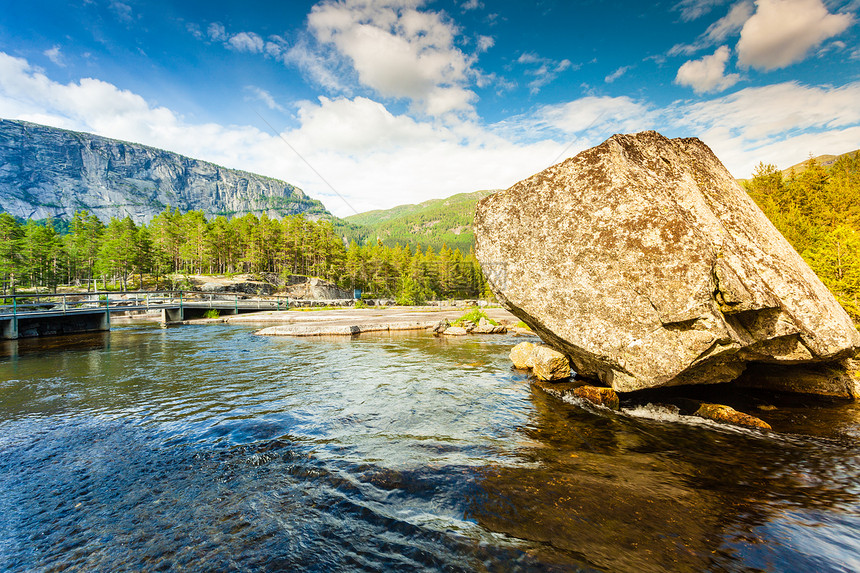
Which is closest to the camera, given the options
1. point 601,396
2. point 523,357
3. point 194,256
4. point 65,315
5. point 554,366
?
point 601,396

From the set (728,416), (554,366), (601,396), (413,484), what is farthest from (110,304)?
(728,416)

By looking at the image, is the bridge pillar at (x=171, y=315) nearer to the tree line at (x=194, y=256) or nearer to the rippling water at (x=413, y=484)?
the rippling water at (x=413, y=484)

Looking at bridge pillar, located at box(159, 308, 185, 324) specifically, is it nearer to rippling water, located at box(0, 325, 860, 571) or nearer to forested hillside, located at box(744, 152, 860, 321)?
rippling water, located at box(0, 325, 860, 571)

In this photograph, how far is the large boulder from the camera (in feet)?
21.7

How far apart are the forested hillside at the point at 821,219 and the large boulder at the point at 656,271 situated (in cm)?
868

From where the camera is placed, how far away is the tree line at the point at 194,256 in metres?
70.9

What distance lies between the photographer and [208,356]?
1602 centimetres

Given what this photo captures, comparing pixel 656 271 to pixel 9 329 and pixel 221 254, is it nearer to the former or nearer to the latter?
pixel 9 329

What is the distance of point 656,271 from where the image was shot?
6.82m

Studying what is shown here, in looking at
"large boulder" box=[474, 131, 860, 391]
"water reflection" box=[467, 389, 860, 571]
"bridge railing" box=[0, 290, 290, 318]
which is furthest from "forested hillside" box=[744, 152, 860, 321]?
"bridge railing" box=[0, 290, 290, 318]

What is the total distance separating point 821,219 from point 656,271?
40406 millimetres

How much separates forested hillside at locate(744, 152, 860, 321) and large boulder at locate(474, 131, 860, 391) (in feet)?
28.5

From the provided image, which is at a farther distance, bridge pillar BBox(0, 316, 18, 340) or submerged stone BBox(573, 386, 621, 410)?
bridge pillar BBox(0, 316, 18, 340)

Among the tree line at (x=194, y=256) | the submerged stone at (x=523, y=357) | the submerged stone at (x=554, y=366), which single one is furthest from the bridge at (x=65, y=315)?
the tree line at (x=194, y=256)
